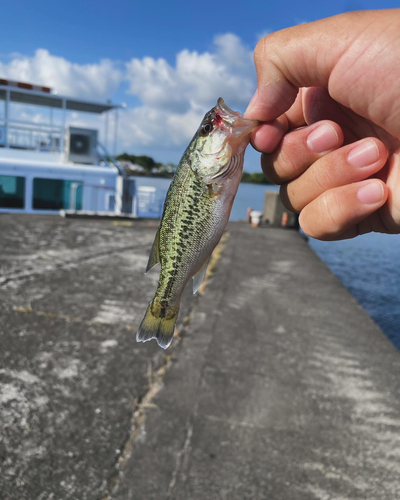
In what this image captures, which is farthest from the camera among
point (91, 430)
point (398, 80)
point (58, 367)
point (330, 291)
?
point (330, 291)

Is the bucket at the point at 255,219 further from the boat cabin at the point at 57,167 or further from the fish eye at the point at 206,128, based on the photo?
the fish eye at the point at 206,128

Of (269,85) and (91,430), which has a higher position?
(269,85)

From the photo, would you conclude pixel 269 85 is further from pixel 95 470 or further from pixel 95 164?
pixel 95 164

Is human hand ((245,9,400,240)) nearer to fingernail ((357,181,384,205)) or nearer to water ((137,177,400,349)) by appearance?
fingernail ((357,181,384,205))

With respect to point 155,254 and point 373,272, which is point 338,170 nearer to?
point 155,254

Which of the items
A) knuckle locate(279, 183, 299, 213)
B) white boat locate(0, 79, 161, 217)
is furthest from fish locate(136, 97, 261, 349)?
white boat locate(0, 79, 161, 217)

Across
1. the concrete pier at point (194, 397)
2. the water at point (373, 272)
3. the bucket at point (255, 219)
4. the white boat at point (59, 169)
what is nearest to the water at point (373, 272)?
the water at point (373, 272)

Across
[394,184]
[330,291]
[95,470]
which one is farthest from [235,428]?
[330,291]

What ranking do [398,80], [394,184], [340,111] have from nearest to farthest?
[398,80] → [394,184] → [340,111]

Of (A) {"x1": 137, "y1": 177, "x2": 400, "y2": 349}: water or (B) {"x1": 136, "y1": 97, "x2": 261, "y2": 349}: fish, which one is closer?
(B) {"x1": 136, "y1": 97, "x2": 261, "y2": 349}: fish
